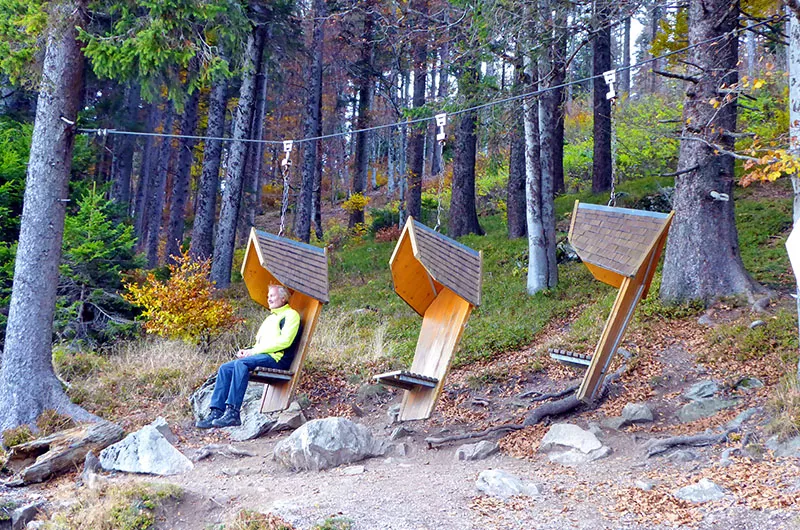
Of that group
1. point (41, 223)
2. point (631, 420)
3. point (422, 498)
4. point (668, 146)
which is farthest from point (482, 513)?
point (668, 146)

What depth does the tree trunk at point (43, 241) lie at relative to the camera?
831 centimetres

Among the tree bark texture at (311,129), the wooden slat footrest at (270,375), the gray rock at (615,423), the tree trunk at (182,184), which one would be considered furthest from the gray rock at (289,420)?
the tree bark texture at (311,129)

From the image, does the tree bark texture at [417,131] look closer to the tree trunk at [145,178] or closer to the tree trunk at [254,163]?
the tree trunk at [254,163]

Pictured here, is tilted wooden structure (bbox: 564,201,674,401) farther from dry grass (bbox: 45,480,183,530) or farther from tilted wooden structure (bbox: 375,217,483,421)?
dry grass (bbox: 45,480,183,530)

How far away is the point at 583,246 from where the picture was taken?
679 cm

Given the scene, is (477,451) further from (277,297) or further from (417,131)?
(417,131)

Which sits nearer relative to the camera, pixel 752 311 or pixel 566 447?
pixel 566 447

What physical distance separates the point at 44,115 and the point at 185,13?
6.80 feet

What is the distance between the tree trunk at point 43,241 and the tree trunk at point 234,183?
669 centimetres

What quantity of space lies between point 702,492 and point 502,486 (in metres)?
1.45

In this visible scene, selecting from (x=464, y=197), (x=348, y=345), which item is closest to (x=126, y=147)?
(x=464, y=197)

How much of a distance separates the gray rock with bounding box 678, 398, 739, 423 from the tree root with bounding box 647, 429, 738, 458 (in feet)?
2.65

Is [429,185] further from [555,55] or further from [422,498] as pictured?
[422,498]

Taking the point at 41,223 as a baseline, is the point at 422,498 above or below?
below
